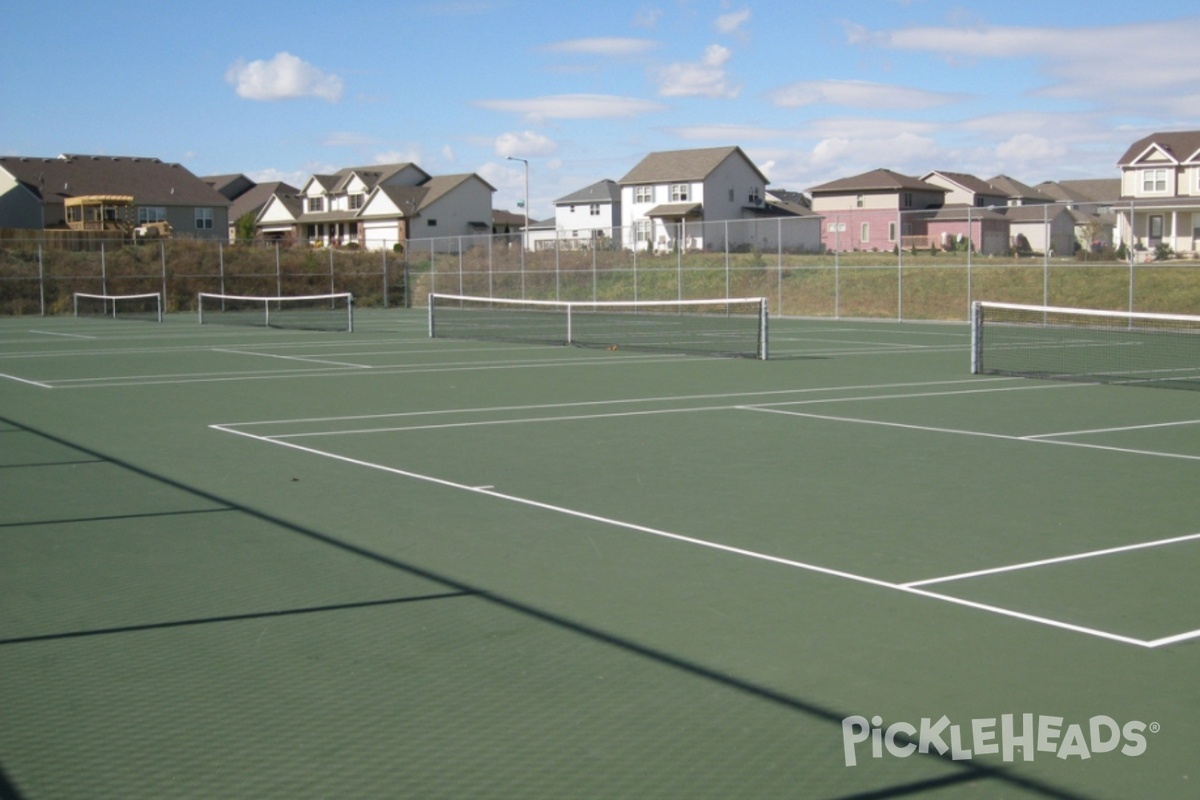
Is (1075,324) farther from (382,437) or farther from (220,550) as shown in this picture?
(220,550)

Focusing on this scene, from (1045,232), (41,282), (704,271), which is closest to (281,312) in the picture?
(41,282)

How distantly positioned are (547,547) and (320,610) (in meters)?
1.84

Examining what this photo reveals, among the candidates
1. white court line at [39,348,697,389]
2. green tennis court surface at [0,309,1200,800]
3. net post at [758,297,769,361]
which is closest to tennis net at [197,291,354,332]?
white court line at [39,348,697,389]

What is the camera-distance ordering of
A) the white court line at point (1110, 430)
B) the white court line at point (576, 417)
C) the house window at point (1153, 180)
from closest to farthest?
the white court line at point (1110, 430)
the white court line at point (576, 417)
the house window at point (1153, 180)

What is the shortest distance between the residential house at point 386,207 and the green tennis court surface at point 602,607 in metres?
81.4

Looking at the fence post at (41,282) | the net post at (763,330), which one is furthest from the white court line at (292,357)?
the fence post at (41,282)

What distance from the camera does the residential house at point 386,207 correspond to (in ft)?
311

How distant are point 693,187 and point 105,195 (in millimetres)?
37162

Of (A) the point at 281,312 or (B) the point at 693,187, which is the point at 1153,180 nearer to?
(B) the point at 693,187

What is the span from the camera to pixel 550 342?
29219 millimetres

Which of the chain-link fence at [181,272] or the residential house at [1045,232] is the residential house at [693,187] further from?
the residential house at [1045,232]

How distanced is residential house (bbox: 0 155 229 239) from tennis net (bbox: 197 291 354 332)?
81.0 feet

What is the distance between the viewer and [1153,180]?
70375 mm

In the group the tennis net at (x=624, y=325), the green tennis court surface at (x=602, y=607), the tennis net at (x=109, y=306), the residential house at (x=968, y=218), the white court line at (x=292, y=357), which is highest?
the residential house at (x=968, y=218)
